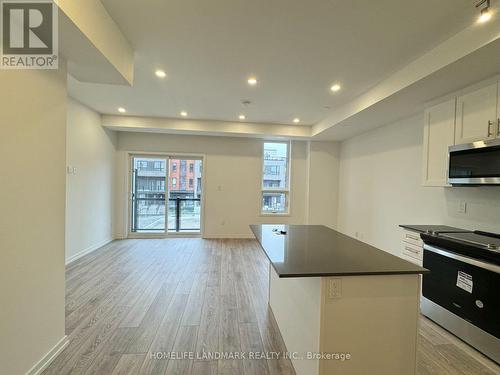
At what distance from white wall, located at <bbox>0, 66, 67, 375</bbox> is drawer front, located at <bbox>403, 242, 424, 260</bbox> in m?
3.58

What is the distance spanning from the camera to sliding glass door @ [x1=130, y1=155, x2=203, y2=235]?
6.09 meters

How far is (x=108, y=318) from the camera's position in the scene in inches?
97.3

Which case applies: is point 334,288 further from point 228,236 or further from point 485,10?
point 228,236

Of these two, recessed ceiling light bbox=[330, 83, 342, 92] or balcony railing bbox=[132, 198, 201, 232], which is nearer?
recessed ceiling light bbox=[330, 83, 342, 92]

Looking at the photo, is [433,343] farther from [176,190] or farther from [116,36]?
[176,190]

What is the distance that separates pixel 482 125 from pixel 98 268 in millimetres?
5217

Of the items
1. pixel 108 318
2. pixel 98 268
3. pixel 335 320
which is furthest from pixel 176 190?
pixel 335 320

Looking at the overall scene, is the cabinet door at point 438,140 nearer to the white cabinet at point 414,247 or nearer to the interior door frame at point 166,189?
the white cabinet at point 414,247

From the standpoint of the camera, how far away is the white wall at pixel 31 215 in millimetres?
1501

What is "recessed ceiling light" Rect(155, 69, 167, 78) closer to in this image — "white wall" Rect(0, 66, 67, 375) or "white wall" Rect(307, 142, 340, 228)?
"white wall" Rect(0, 66, 67, 375)

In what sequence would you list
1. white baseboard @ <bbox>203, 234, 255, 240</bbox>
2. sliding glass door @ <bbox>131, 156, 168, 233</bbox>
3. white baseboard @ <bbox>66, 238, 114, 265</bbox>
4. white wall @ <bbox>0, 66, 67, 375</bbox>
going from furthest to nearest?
white baseboard @ <bbox>203, 234, 255, 240</bbox>, sliding glass door @ <bbox>131, 156, 168, 233</bbox>, white baseboard @ <bbox>66, 238, 114, 265</bbox>, white wall @ <bbox>0, 66, 67, 375</bbox>

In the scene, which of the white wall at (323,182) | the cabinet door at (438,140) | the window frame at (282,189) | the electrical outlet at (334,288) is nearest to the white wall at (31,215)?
the electrical outlet at (334,288)

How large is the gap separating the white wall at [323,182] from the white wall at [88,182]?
4761mm

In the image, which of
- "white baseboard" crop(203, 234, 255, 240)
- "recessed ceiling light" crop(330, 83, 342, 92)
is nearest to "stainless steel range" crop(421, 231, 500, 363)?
"recessed ceiling light" crop(330, 83, 342, 92)
